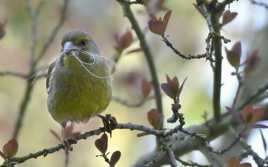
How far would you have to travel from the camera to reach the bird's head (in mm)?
4059

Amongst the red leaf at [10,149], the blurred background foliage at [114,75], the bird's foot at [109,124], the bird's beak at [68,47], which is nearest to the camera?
the red leaf at [10,149]

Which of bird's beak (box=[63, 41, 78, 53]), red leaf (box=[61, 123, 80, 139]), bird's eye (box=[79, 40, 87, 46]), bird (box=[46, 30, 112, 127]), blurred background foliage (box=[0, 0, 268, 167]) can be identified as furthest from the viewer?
blurred background foliage (box=[0, 0, 268, 167])

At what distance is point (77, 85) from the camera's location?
152 inches

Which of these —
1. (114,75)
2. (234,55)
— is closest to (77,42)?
(234,55)

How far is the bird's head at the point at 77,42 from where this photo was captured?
13.3ft

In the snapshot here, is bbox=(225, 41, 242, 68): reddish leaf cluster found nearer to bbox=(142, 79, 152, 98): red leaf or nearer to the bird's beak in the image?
bbox=(142, 79, 152, 98): red leaf

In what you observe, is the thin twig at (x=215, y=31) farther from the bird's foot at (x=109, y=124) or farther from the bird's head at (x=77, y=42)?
the bird's head at (x=77, y=42)

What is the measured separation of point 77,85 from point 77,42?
390 millimetres

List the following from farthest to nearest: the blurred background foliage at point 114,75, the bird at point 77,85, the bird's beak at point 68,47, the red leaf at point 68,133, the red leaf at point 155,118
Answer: the blurred background foliage at point 114,75 → the bird's beak at point 68,47 → the bird at point 77,85 → the red leaf at point 68,133 → the red leaf at point 155,118

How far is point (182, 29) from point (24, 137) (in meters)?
2.36

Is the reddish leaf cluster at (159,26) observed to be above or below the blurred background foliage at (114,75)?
below

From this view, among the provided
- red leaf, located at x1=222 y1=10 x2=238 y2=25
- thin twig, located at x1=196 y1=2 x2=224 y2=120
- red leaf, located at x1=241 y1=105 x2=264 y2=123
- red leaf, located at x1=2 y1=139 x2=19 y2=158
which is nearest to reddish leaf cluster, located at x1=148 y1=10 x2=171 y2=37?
thin twig, located at x1=196 y1=2 x2=224 y2=120

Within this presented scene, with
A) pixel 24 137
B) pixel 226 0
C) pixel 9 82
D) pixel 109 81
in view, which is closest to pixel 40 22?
pixel 9 82

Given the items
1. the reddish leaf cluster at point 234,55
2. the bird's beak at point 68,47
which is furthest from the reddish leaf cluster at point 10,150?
the reddish leaf cluster at point 234,55
